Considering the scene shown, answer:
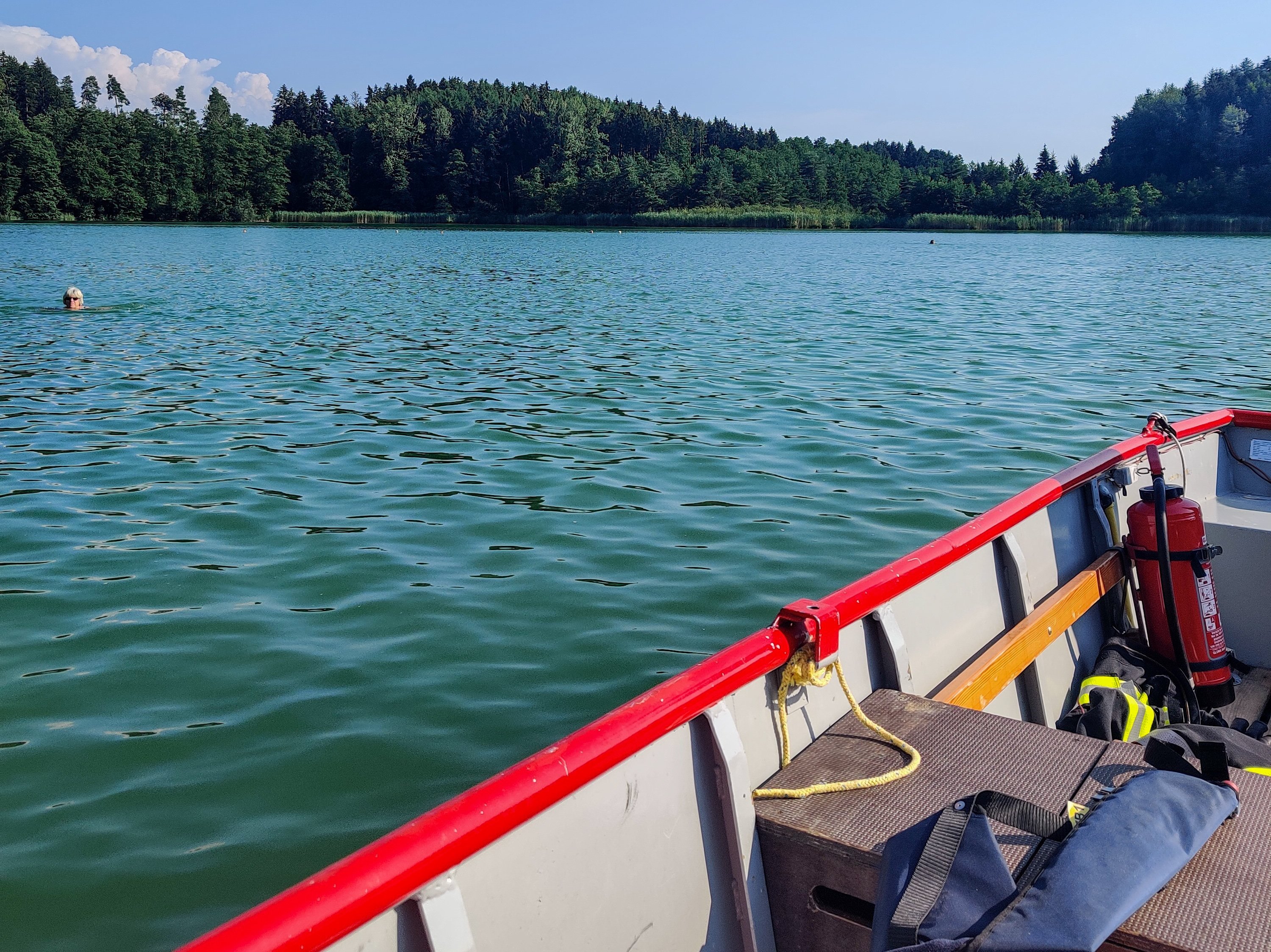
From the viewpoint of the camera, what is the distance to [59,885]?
11.1 feet

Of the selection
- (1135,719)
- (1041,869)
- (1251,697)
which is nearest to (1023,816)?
(1041,869)

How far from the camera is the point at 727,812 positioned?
229cm

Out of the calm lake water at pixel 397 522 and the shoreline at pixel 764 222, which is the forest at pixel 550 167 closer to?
the shoreline at pixel 764 222

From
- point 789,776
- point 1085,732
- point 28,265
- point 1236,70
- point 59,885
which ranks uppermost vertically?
point 1236,70

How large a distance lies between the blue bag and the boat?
0.08m

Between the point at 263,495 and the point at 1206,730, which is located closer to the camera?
the point at 1206,730

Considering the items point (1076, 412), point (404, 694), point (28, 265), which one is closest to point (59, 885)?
point (404, 694)

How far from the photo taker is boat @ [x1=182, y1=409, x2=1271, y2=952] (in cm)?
169

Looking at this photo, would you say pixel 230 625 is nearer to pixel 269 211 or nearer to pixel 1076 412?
pixel 1076 412

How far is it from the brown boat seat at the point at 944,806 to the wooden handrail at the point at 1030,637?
0.33 meters

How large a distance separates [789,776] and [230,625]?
3776 millimetres

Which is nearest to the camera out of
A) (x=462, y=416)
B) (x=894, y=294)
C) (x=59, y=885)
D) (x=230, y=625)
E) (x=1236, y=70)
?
(x=59, y=885)

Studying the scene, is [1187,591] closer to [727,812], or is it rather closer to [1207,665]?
[1207,665]

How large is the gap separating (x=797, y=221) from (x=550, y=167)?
3804cm
